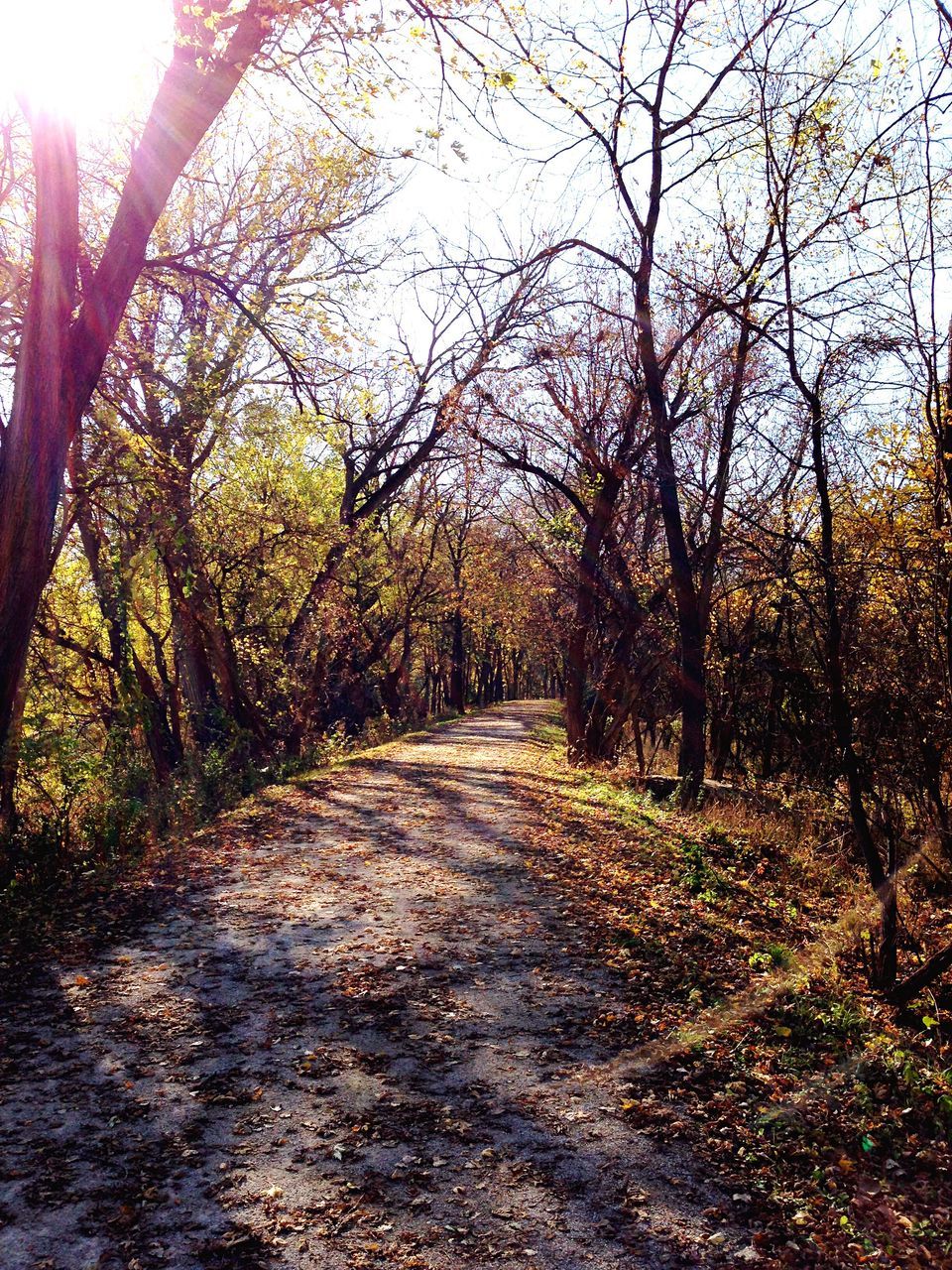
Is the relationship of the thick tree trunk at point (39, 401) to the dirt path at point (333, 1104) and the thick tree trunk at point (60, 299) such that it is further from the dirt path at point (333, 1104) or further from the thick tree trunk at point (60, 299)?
the dirt path at point (333, 1104)

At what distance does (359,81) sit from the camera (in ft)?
22.8

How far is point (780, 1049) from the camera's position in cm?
486

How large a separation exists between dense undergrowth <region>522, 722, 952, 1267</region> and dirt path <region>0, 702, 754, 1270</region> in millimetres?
245

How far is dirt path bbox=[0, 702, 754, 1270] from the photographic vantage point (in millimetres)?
3291

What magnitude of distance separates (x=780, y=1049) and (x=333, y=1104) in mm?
2299

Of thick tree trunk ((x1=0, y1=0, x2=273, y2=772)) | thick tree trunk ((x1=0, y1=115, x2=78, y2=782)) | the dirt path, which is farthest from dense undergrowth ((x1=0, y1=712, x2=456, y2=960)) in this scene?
thick tree trunk ((x1=0, y1=115, x2=78, y2=782))

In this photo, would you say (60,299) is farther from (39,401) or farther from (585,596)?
(585,596)

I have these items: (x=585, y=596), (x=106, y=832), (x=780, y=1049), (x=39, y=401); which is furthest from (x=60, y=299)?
(x=585, y=596)

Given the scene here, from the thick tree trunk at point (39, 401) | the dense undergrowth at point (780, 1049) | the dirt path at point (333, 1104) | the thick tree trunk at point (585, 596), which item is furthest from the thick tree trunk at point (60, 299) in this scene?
the thick tree trunk at point (585, 596)

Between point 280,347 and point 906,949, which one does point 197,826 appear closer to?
point 280,347

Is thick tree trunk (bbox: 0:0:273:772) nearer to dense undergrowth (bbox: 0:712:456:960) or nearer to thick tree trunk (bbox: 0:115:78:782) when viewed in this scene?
thick tree trunk (bbox: 0:115:78:782)

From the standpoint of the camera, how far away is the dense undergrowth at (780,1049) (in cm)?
358

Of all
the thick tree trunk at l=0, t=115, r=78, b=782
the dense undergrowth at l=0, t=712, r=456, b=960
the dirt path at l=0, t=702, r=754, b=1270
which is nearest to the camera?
the dirt path at l=0, t=702, r=754, b=1270

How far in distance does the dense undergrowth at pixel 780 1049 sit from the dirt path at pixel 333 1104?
0.25m
